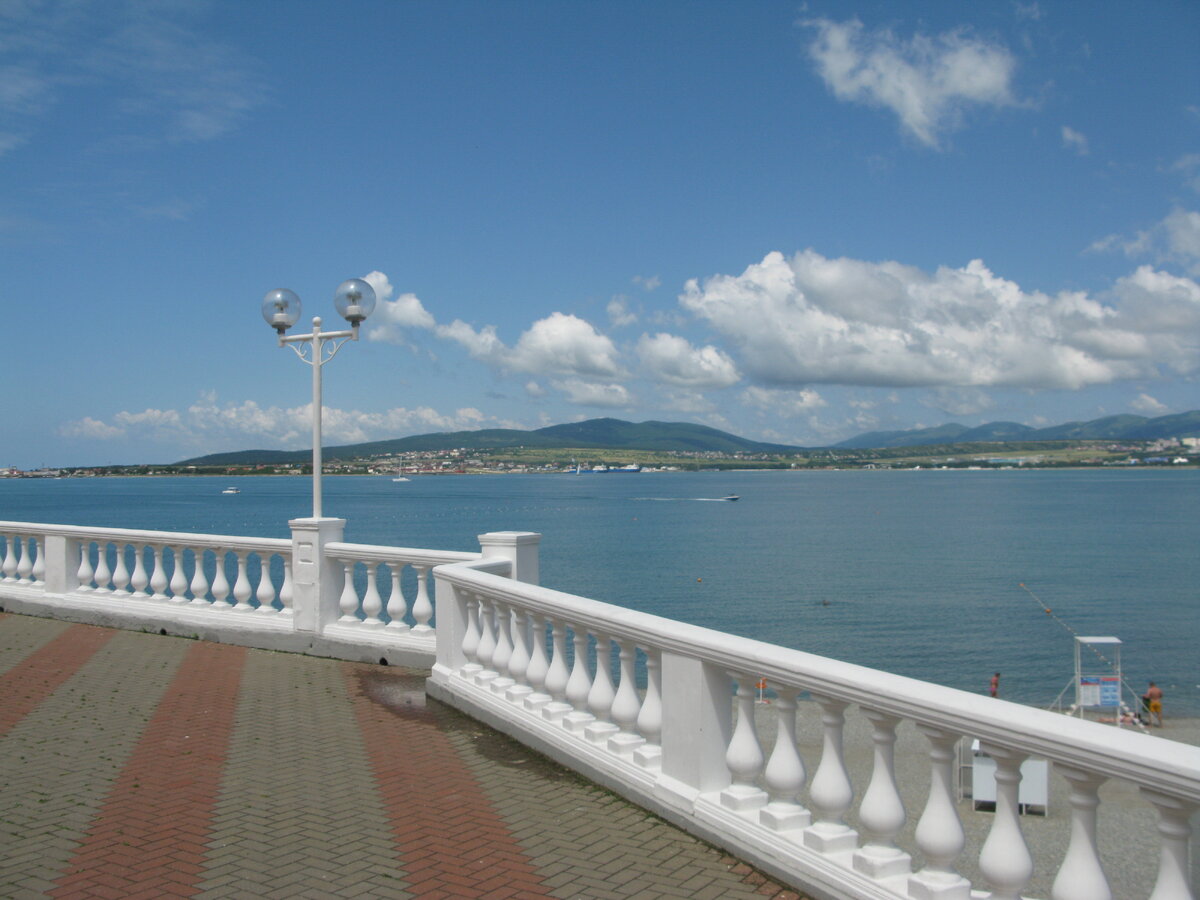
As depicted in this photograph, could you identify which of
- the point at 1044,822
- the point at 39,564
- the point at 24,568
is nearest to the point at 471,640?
the point at 39,564

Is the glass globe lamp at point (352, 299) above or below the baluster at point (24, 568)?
above

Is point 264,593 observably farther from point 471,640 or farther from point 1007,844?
point 1007,844

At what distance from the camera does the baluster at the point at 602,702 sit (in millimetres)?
6314

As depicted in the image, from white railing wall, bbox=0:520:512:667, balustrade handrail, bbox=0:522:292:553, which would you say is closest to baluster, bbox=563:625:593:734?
white railing wall, bbox=0:520:512:667

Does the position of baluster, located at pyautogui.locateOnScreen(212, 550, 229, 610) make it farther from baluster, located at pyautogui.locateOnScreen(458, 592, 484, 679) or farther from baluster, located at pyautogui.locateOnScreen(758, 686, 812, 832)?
baluster, located at pyautogui.locateOnScreen(758, 686, 812, 832)

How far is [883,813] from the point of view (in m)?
4.05

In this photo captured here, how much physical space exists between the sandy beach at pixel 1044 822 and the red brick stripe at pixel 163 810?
473 inches

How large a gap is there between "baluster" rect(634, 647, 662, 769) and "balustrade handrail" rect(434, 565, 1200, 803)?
0.86 ft

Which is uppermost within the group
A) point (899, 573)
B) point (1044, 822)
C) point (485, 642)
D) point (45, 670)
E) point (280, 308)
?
point (280, 308)

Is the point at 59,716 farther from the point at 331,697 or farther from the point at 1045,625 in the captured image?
the point at 1045,625

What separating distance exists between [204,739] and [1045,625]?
50758mm

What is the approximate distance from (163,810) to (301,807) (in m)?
0.79

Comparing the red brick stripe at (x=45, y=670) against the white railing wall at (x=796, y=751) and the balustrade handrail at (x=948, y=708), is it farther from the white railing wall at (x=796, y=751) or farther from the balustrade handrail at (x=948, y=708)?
the balustrade handrail at (x=948, y=708)

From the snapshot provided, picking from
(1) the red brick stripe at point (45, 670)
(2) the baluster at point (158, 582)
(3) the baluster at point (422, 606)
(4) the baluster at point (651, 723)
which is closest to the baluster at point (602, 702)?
(4) the baluster at point (651, 723)
